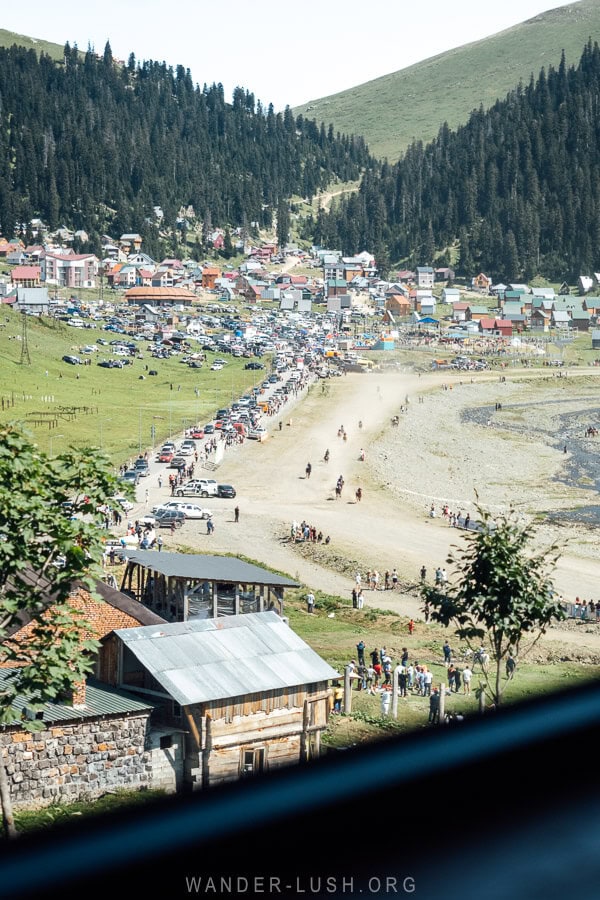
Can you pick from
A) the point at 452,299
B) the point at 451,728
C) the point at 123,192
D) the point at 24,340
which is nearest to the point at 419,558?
the point at 451,728

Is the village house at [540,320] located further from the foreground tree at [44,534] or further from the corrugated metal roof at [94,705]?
the foreground tree at [44,534]

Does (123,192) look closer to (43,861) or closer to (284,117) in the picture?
(284,117)

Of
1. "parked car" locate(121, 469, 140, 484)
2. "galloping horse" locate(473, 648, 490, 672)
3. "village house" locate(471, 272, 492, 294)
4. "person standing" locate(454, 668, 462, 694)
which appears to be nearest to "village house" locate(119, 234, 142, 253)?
"village house" locate(471, 272, 492, 294)

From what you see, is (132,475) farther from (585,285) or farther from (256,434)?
(585,285)

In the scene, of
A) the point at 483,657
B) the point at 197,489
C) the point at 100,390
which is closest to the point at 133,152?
the point at 100,390

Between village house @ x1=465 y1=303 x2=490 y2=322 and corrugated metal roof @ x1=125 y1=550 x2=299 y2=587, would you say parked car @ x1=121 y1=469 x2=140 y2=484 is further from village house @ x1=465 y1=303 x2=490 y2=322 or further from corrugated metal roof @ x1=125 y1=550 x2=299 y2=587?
village house @ x1=465 y1=303 x2=490 y2=322

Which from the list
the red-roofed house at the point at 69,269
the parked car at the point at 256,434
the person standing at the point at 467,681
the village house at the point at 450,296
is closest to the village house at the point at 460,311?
the village house at the point at 450,296
